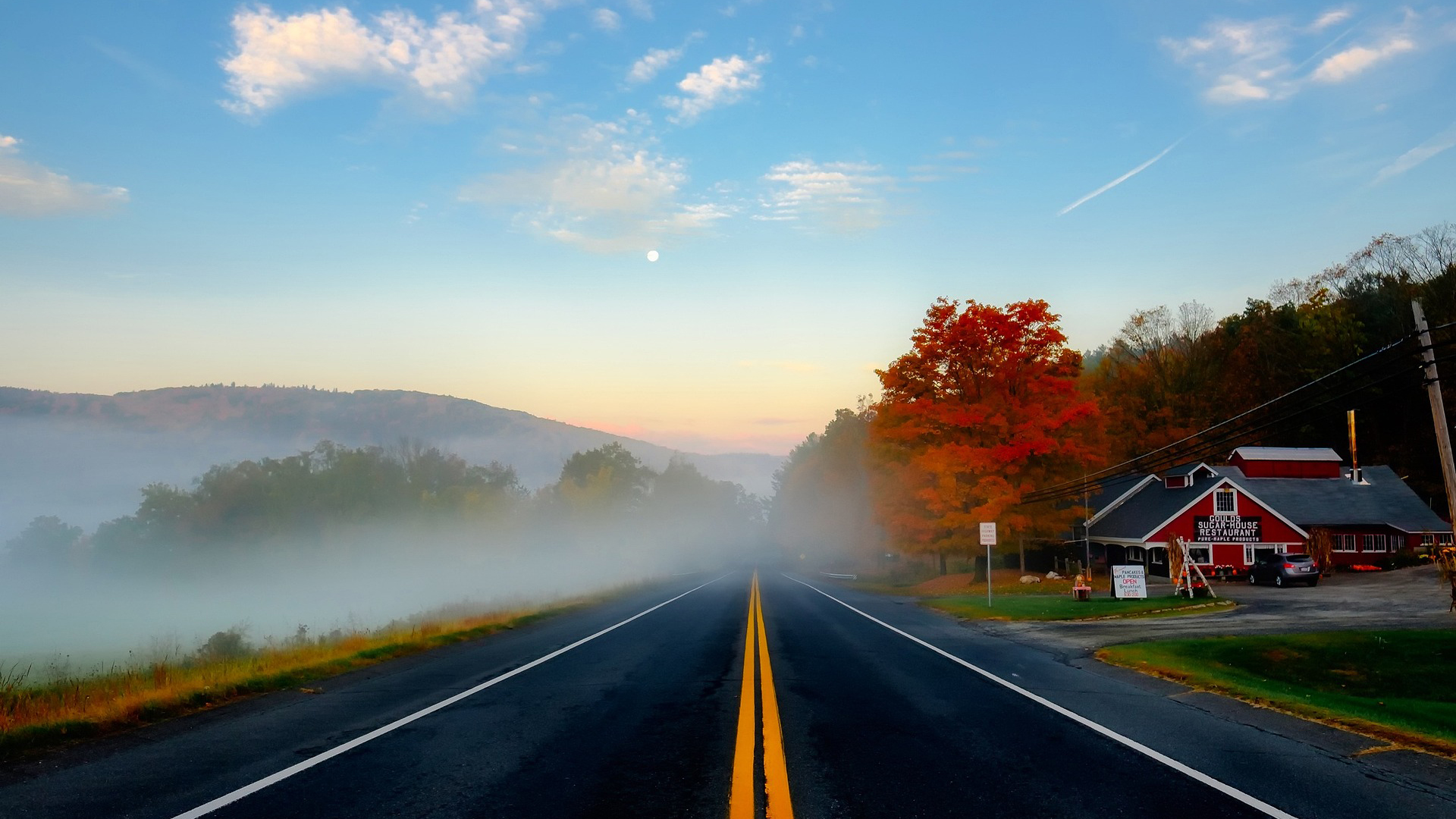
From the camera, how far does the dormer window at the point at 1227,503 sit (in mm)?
51812

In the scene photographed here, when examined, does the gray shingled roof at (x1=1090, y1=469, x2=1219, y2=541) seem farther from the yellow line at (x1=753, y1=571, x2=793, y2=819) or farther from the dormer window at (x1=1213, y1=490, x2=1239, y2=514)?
the yellow line at (x1=753, y1=571, x2=793, y2=819)

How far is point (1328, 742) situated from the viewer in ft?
27.2

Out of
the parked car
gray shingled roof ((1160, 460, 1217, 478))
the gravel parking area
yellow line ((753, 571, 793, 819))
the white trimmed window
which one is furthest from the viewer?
gray shingled roof ((1160, 460, 1217, 478))

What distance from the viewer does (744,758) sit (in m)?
7.21

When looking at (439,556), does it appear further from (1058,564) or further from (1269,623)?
(1269,623)

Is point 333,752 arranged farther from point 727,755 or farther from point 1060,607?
point 1060,607

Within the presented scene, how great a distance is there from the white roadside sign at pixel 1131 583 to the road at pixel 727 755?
757 inches

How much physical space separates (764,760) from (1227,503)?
180 feet

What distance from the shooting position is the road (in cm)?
596

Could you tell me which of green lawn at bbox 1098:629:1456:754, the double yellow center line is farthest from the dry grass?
the double yellow center line

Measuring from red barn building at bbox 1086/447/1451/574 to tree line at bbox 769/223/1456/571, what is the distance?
5.22 metres

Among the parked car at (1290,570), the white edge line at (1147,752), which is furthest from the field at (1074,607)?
the white edge line at (1147,752)

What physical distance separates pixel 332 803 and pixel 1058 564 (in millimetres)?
60000

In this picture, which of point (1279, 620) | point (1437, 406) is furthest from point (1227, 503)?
point (1437, 406)
